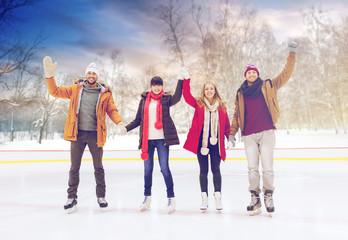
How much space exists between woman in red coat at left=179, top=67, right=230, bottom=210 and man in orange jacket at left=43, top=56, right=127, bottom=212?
0.89 m

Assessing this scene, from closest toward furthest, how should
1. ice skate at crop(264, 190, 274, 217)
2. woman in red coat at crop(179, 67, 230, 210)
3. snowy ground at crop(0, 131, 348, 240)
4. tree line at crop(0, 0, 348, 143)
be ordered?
snowy ground at crop(0, 131, 348, 240) < ice skate at crop(264, 190, 274, 217) < woman in red coat at crop(179, 67, 230, 210) < tree line at crop(0, 0, 348, 143)

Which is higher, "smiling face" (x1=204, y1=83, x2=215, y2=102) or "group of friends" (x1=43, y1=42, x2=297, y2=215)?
"smiling face" (x1=204, y1=83, x2=215, y2=102)

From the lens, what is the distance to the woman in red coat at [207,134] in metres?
3.15

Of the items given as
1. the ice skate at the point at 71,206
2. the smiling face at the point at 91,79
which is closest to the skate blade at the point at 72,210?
the ice skate at the point at 71,206

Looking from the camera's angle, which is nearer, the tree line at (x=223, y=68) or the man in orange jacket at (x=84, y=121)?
the man in orange jacket at (x=84, y=121)

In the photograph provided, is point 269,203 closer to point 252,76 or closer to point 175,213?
point 175,213

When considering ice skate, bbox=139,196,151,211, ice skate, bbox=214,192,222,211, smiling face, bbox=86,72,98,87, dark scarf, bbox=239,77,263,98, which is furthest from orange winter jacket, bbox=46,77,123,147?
dark scarf, bbox=239,77,263,98

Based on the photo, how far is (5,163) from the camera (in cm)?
→ 815

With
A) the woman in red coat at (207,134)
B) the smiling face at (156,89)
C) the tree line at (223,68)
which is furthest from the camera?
the tree line at (223,68)

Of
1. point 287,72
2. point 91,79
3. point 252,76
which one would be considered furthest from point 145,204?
point 287,72

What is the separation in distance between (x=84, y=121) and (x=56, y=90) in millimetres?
523

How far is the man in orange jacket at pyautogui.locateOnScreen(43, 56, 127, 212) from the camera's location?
3.23 meters

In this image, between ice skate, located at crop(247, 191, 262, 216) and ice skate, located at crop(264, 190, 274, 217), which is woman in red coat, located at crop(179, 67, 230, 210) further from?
ice skate, located at crop(264, 190, 274, 217)

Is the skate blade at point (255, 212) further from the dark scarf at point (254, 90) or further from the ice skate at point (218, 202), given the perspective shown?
the dark scarf at point (254, 90)
